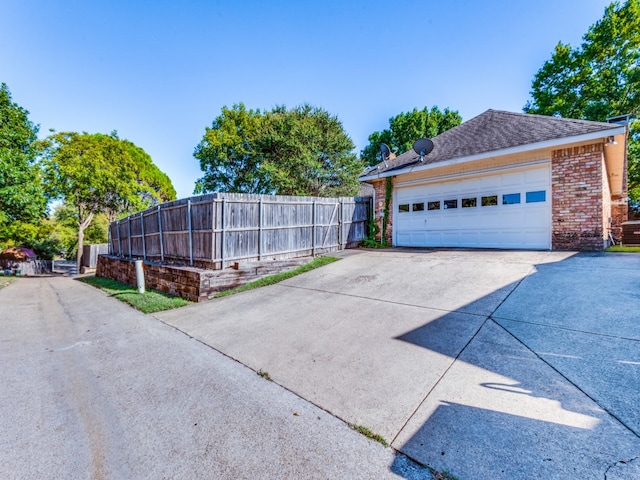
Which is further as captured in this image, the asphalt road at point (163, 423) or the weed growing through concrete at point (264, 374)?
the weed growing through concrete at point (264, 374)

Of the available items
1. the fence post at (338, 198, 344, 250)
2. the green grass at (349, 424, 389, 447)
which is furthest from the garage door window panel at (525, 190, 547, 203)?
the green grass at (349, 424, 389, 447)

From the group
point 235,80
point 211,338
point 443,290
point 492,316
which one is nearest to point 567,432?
point 492,316

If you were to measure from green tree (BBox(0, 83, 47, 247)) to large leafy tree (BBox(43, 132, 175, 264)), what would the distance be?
7.62 ft

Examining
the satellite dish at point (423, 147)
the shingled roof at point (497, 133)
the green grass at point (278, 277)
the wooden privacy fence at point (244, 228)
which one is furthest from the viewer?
the satellite dish at point (423, 147)

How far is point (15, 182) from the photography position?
12.0 metres

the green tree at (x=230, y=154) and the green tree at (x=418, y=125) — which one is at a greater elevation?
the green tree at (x=418, y=125)

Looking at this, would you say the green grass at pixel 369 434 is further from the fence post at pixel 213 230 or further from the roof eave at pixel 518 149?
the roof eave at pixel 518 149

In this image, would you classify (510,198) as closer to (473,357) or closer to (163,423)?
(473,357)

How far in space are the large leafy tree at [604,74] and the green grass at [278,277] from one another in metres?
21.7

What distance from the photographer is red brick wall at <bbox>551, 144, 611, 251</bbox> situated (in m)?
7.36

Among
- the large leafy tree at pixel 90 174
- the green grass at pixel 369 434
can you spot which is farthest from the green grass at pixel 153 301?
the large leafy tree at pixel 90 174

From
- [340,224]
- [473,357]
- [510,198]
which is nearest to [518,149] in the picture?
[510,198]

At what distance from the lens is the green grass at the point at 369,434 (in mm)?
1984

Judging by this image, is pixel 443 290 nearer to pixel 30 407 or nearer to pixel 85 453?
pixel 85 453
